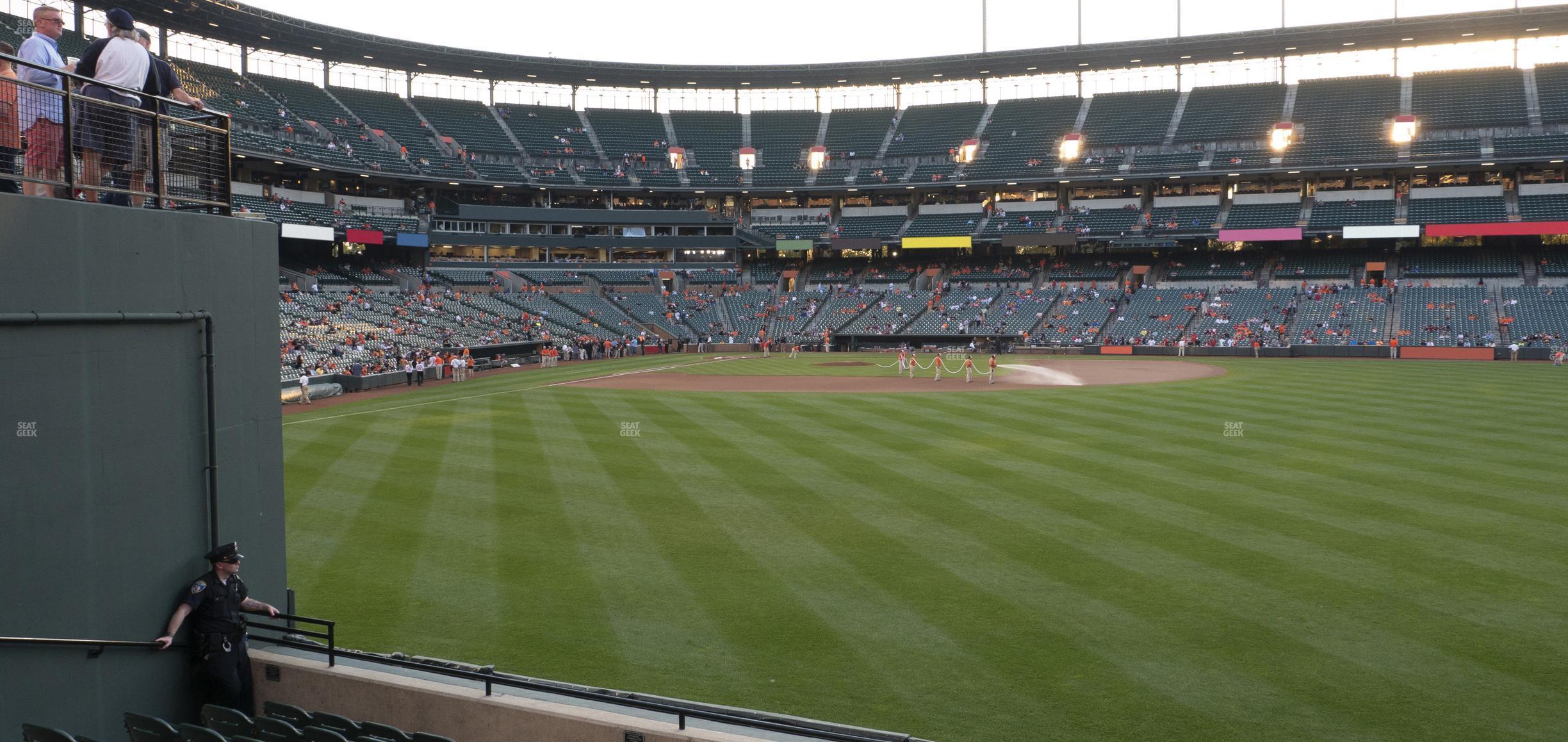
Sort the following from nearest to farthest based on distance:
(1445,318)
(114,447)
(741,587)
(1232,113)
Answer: (114,447) → (741,587) → (1445,318) → (1232,113)

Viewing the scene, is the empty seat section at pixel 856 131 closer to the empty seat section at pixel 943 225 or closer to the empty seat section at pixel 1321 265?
the empty seat section at pixel 943 225

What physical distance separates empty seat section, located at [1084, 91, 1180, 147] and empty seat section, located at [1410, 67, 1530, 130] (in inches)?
683

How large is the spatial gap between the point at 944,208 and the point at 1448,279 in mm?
37268

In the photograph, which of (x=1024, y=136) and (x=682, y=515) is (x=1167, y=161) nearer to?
(x=1024, y=136)

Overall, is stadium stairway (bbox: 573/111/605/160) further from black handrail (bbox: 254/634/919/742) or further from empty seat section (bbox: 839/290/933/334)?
black handrail (bbox: 254/634/919/742)

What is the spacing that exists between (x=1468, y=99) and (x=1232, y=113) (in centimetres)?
1563

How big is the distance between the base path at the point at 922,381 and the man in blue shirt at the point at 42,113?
3009cm

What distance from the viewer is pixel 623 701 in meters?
7.08

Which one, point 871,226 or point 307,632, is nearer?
→ point 307,632

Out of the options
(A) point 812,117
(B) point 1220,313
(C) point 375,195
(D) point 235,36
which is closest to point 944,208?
(A) point 812,117

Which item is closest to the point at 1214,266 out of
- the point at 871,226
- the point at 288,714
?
the point at 871,226

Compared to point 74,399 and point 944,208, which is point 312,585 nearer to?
point 74,399

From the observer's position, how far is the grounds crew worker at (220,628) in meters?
7.86

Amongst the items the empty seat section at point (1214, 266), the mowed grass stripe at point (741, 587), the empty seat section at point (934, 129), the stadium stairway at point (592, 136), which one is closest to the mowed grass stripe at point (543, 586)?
the mowed grass stripe at point (741, 587)
